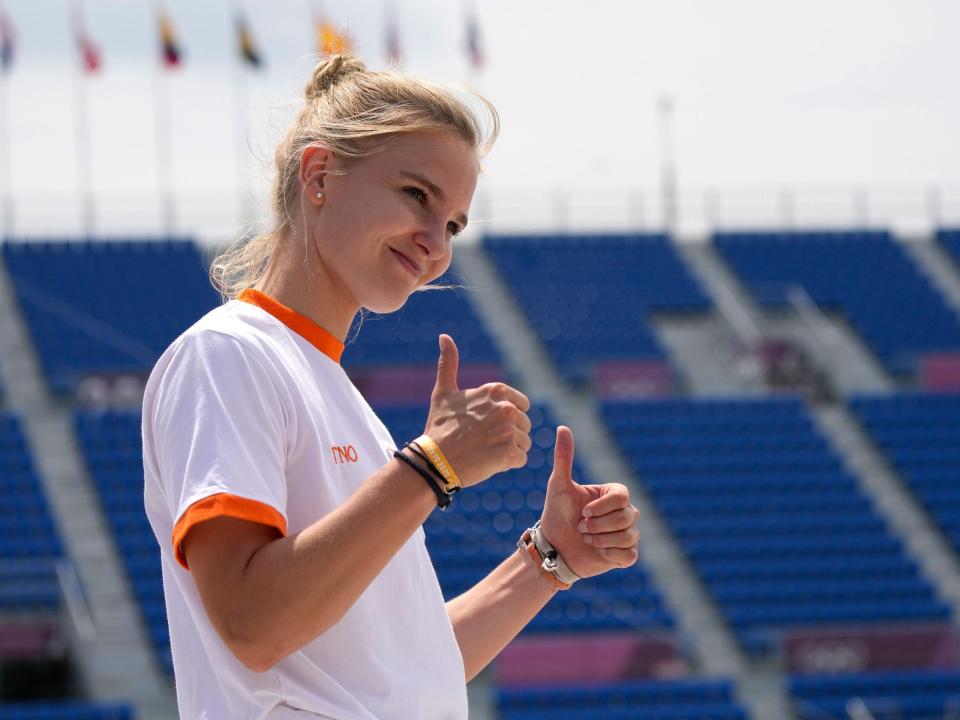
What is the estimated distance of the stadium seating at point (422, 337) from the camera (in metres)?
→ 16.0

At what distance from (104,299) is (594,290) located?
230 inches

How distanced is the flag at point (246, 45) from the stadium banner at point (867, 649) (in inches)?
456

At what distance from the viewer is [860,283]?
18734 mm

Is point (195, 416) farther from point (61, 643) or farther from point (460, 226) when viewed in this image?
point (61, 643)


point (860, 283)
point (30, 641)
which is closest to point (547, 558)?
point (30, 641)

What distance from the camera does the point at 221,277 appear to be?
6.30 ft

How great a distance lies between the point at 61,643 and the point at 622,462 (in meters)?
6.01

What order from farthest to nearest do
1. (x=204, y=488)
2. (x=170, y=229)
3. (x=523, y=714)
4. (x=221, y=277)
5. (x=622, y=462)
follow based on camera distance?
1. (x=170, y=229)
2. (x=622, y=462)
3. (x=523, y=714)
4. (x=221, y=277)
5. (x=204, y=488)

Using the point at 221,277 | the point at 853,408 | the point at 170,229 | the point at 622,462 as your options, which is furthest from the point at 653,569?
the point at 221,277

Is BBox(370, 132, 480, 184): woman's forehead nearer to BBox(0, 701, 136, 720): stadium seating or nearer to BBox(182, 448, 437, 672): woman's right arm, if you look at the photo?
BBox(182, 448, 437, 672): woman's right arm

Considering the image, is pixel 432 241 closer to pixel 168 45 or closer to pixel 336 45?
pixel 336 45

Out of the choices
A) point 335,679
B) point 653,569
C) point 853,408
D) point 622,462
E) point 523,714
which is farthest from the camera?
point 853,408

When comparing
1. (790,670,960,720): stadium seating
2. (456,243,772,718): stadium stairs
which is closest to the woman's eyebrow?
(790,670,960,720): stadium seating

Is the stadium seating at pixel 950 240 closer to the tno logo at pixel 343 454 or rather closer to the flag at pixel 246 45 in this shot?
the flag at pixel 246 45
